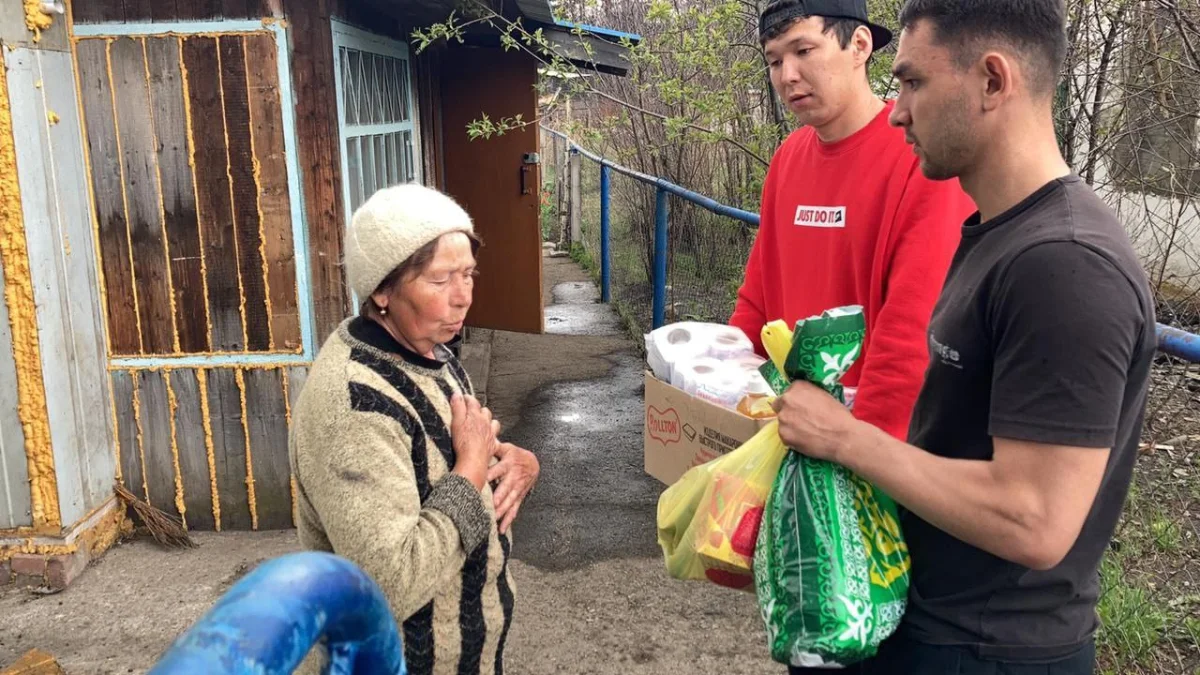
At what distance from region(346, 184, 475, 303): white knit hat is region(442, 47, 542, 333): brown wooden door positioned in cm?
529

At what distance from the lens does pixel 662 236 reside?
5.93 m

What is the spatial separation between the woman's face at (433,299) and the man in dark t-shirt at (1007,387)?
72cm

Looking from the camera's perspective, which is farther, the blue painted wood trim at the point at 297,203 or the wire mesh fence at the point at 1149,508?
the blue painted wood trim at the point at 297,203

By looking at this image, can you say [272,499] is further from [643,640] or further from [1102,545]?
[1102,545]

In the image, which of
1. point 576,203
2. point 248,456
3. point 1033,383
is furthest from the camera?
point 576,203

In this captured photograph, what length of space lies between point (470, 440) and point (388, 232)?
440mm

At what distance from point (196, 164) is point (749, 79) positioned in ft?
10.7

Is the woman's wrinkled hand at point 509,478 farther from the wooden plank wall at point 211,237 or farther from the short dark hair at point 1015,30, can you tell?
the wooden plank wall at point 211,237

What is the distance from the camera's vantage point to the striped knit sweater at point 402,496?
1620mm

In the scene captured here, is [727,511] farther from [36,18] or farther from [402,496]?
[36,18]

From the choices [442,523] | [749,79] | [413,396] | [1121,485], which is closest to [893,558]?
[1121,485]

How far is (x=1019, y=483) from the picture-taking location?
1211 millimetres

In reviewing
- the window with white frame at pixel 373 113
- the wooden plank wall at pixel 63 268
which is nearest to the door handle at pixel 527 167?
the window with white frame at pixel 373 113

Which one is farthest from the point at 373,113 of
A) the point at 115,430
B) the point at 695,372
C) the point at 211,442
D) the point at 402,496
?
the point at 402,496
